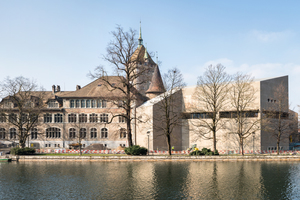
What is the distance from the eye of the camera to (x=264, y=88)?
43.1 metres

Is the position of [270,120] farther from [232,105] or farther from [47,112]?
[47,112]

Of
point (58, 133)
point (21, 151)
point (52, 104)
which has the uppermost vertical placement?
point (52, 104)

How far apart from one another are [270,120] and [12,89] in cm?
3980

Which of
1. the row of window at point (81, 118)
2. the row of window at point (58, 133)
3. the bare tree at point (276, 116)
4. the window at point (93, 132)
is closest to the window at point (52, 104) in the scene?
the row of window at point (81, 118)

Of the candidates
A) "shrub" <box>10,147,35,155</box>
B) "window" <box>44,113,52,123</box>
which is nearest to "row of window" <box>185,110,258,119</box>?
"shrub" <box>10,147,35,155</box>

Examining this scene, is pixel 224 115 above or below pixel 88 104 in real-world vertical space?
below

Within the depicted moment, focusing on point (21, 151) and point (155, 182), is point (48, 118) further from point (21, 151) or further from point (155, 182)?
point (155, 182)

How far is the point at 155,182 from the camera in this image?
73.3ft

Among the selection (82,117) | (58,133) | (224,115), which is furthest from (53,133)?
(224,115)

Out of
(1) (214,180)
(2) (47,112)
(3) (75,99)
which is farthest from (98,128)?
(1) (214,180)

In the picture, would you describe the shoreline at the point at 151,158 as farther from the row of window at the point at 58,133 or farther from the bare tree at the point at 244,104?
the row of window at the point at 58,133

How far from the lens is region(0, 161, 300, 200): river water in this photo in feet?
61.5

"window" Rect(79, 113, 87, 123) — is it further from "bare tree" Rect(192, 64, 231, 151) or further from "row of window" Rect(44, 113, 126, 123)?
"bare tree" Rect(192, 64, 231, 151)

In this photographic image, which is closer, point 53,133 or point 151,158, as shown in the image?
point 151,158
